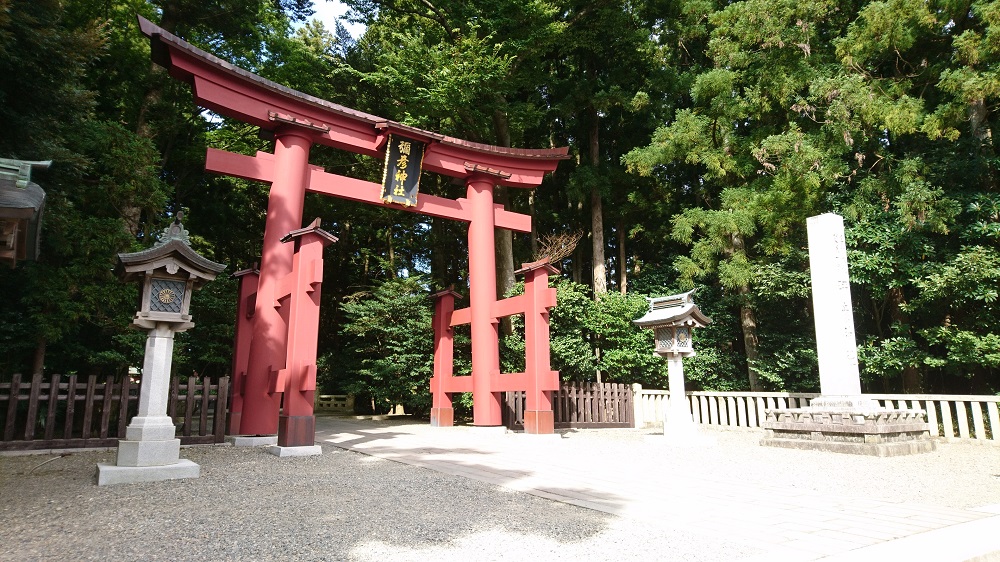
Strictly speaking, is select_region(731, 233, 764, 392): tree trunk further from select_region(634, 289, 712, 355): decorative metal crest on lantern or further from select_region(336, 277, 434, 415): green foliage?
select_region(336, 277, 434, 415): green foliage

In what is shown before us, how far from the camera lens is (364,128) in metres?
9.34

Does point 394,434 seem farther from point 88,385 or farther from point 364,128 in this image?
point 364,128

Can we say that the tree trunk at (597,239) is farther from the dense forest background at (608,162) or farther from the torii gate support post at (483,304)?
the torii gate support post at (483,304)

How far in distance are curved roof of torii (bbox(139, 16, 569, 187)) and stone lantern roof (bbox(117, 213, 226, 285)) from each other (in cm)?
314

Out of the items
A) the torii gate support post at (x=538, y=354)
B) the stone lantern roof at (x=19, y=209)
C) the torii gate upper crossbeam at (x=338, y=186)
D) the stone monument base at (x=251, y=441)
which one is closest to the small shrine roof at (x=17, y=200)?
the stone lantern roof at (x=19, y=209)

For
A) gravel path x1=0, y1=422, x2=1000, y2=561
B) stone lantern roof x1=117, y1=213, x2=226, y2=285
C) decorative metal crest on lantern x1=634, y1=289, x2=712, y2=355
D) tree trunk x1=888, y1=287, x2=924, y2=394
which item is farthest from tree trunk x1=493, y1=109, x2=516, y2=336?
tree trunk x1=888, y1=287, x2=924, y2=394

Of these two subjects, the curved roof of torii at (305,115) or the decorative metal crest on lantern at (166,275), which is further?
the curved roof of torii at (305,115)

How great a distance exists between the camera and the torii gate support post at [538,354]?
8.48m

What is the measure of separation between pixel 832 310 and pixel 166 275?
869cm

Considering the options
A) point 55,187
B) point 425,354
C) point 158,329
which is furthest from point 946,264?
point 55,187

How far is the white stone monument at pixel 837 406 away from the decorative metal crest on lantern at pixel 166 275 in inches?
306

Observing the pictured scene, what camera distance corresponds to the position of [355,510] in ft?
11.7

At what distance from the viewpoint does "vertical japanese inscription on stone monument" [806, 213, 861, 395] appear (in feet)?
25.2

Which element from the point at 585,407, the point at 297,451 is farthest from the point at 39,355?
the point at 585,407
